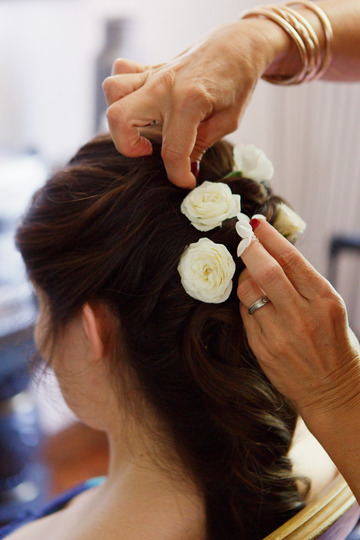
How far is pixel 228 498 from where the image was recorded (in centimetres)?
86

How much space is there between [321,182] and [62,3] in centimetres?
174

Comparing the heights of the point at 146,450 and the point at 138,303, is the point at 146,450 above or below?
below

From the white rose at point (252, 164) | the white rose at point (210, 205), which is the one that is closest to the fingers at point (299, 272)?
the white rose at point (210, 205)

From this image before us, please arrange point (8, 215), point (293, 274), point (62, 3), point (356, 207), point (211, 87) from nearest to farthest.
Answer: point (293, 274)
point (211, 87)
point (8, 215)
point (356, 207)
point (62, 3)

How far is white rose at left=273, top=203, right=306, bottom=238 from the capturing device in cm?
83

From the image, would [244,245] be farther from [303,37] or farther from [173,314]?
[303,37]

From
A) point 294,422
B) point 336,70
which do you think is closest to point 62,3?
point 336,70

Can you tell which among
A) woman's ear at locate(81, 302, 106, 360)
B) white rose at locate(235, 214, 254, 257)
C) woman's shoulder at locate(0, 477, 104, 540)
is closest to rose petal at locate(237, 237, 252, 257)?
white rose at locate(235, 214, 254, 257)

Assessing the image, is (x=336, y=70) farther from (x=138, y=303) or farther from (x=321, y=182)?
(x=321, y=182)

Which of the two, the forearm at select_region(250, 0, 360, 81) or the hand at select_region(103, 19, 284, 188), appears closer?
the hand at select_region(103, 19, 284, 188)

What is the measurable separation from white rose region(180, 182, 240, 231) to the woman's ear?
217 millimetres

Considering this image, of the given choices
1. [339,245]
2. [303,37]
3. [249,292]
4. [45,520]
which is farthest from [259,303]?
[339,245]

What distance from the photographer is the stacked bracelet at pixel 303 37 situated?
2.89ft

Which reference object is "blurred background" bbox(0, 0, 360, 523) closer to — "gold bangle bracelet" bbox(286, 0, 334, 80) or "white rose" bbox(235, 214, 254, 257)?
"gold bangle bracelet" bbox(286, 0, 334, 80)
